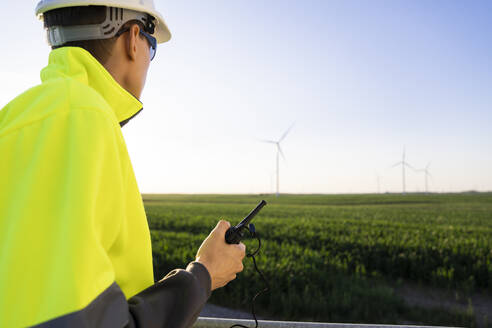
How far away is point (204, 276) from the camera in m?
1.03

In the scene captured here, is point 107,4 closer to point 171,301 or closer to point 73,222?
point 73,222

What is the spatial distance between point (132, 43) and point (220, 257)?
735mm

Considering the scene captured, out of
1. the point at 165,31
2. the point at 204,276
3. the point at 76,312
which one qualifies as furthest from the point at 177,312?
the point at 165,31

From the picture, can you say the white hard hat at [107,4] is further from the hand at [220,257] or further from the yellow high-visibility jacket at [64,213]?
the hand at [220,257]

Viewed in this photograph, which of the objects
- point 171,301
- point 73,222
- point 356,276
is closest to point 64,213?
point 73,222

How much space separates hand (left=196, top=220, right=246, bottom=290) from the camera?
1.13m

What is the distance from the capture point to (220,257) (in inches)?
45.8

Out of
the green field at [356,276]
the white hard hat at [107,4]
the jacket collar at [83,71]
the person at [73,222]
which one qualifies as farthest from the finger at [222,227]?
the green field at [356,276]

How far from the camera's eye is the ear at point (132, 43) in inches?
46.9

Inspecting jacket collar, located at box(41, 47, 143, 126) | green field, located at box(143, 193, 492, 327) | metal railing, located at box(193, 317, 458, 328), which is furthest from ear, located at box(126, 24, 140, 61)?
green field, located at box(143, 193, 492, 327)

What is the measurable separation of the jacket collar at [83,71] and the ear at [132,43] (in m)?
0.16

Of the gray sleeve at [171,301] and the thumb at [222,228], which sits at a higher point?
the thumb at [222,228]

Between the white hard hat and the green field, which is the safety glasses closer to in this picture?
the white hard hat

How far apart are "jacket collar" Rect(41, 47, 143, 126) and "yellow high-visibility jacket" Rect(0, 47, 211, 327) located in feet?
0.52
